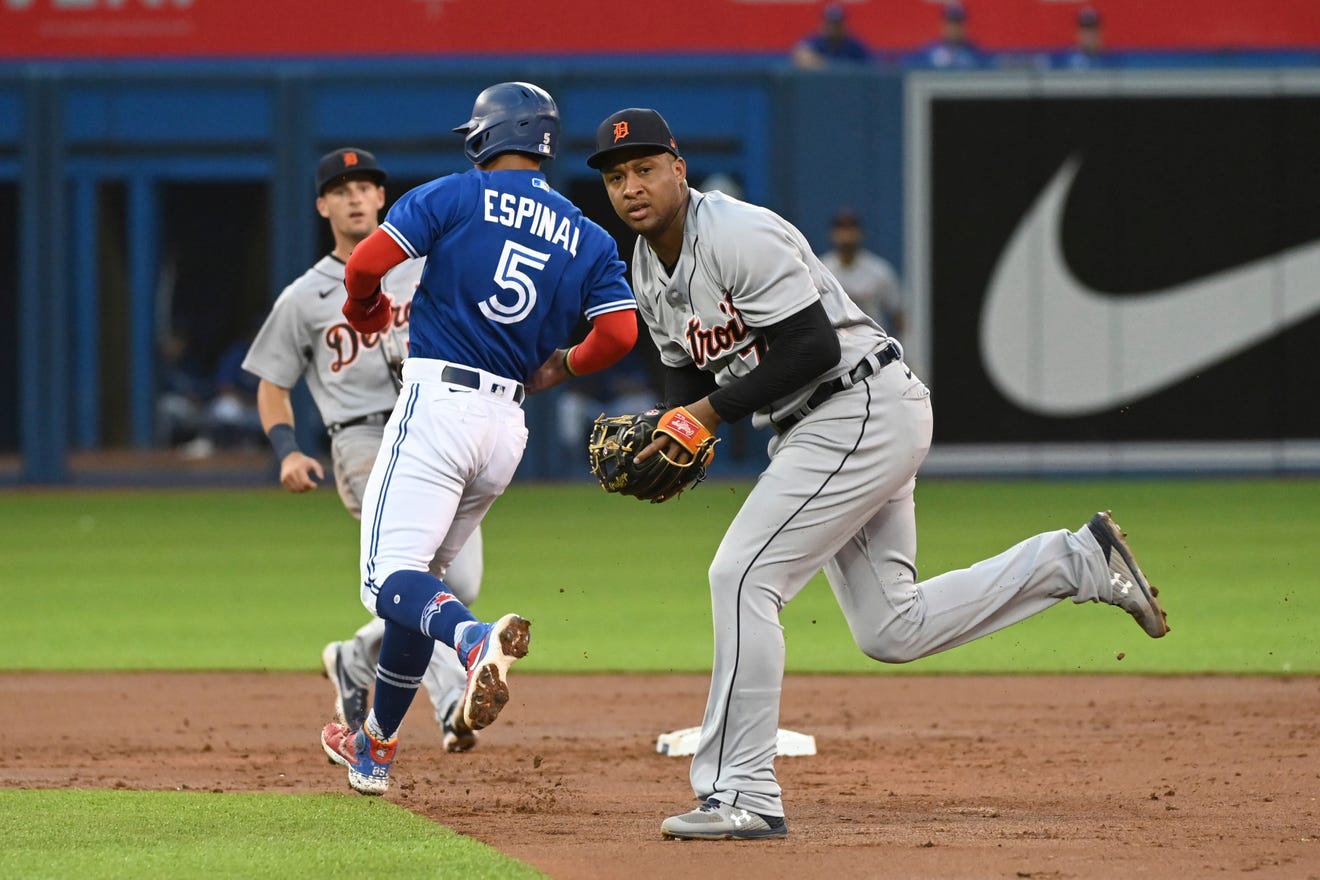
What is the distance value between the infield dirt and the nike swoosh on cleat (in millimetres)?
9089

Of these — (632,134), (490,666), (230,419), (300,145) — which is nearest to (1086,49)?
(300,145)

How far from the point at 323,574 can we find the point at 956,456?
719 cm

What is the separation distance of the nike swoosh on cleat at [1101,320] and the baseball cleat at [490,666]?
12472 millimetres

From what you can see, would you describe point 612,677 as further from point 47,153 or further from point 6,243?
point 6,243

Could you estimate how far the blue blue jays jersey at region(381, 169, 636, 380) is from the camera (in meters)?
5.32

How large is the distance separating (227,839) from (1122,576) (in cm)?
247

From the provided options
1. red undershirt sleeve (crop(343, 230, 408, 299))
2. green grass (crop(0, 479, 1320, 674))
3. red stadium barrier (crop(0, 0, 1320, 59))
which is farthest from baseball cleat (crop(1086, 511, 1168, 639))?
red stadium barrier (crop(0, 0, 1320, 59))

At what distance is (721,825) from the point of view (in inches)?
187

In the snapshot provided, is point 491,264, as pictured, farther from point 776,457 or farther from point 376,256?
point 776,457

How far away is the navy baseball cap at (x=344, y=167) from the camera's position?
262 inches

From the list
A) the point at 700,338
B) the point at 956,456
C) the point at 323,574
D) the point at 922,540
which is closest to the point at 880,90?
the point at 956,456

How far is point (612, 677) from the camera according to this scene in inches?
314

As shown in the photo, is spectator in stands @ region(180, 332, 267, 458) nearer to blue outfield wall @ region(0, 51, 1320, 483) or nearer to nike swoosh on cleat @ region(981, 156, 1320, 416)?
blue outfield wall @ region(0, 51, 1320, 483)

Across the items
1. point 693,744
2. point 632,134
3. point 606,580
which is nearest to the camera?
point 632,134
